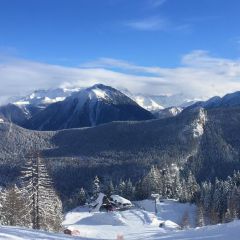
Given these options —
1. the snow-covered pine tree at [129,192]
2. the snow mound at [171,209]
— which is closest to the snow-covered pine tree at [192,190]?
the snow mound at [171,209]

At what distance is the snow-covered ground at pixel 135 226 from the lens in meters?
33.0

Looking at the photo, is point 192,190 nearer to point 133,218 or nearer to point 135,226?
point 133,218

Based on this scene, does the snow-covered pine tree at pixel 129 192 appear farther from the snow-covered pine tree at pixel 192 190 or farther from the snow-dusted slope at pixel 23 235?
the snow-dusted slope at pixel 23 235

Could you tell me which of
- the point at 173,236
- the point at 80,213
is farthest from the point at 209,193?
the point at 173,236

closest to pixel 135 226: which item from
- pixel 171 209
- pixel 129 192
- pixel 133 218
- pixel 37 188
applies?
pixel 133 218

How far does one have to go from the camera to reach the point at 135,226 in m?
107

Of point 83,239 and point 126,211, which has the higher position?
point 83,239

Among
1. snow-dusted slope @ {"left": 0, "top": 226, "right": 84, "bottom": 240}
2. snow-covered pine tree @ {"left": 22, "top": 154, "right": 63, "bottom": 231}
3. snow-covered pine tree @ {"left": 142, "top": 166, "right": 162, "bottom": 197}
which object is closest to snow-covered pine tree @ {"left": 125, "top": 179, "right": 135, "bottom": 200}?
snow-covered pine tree @ {"left": 142, "top": 166, "right": 162, "bottom": 197}

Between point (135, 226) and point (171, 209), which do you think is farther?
point (171, 209)

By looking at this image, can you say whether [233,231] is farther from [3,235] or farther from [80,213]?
[80,213]

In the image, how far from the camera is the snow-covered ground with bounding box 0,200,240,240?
3303cm

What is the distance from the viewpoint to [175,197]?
15875cm

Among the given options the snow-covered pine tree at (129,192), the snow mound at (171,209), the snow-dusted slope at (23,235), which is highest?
the snow-dusted slope at (23,235)

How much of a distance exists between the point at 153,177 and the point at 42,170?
115 metres
